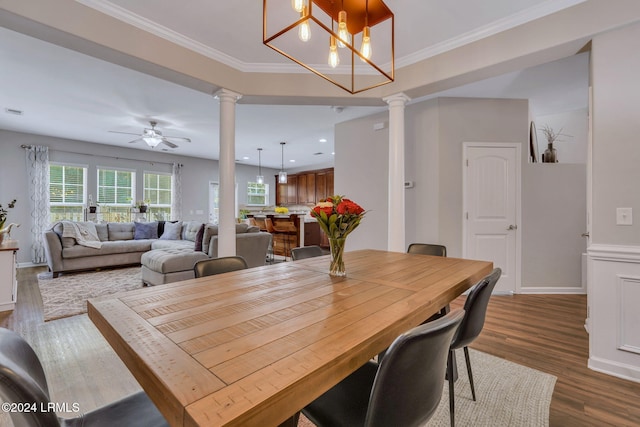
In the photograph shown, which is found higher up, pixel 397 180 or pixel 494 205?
pixel 397 180

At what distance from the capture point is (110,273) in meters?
5.16

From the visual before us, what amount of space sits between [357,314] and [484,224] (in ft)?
11.5

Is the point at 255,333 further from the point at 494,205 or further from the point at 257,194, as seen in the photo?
the point at 257,194

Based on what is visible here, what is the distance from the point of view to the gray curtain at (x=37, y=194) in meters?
5.71

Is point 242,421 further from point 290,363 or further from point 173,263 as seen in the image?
point 173,263

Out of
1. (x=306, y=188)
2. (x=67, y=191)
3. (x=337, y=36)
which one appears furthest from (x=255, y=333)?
(x=306, y=188)

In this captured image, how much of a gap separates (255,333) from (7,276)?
4008 millimetres

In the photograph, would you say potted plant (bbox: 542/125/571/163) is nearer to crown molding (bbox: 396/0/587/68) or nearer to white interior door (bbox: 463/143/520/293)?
white interior door (bbox: 463/143/520/293)

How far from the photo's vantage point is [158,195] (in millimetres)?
7590

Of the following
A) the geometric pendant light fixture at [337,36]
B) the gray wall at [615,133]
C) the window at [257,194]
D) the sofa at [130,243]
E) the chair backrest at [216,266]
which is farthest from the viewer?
the window at [257,194]

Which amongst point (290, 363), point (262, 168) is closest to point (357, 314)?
point (290, 363)

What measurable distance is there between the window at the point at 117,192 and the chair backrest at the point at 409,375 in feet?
25.7

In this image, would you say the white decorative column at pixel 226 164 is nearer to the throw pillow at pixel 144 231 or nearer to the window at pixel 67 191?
the throw pillow at pixel 144 231

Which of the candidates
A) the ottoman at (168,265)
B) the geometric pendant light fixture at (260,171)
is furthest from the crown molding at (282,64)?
the geometric pendant light fixture at (260,171)
